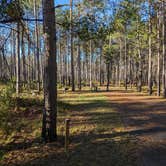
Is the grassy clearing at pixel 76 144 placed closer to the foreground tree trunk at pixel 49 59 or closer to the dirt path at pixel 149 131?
the dirt path at pixel 149 131

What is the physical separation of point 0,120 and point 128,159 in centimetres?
502

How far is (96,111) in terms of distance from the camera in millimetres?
16641

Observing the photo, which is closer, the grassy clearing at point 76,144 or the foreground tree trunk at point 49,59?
the grassy clearing at point 76,144

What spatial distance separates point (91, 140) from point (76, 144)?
0.65 meters

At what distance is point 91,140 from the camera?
35.4 ft

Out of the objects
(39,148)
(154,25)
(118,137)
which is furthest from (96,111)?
(154,25)

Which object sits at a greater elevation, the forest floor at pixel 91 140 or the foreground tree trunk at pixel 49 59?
the foreground tree trunk at pixel 49 59

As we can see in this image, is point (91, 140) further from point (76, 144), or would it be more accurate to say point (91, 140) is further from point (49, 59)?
point (49, 59)

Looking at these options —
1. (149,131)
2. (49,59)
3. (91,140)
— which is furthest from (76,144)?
(149,131)

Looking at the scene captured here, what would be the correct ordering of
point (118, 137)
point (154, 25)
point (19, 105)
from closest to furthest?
point (118, 137), point (19, 105), point (154, 25)

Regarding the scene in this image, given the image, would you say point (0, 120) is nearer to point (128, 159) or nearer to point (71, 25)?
point (71, 25)

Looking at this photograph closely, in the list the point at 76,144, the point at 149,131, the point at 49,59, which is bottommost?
the point at 76,144

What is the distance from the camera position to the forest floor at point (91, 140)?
29.2 ft

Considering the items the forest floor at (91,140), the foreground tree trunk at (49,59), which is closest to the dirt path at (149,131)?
the forest floor at (91,140)
